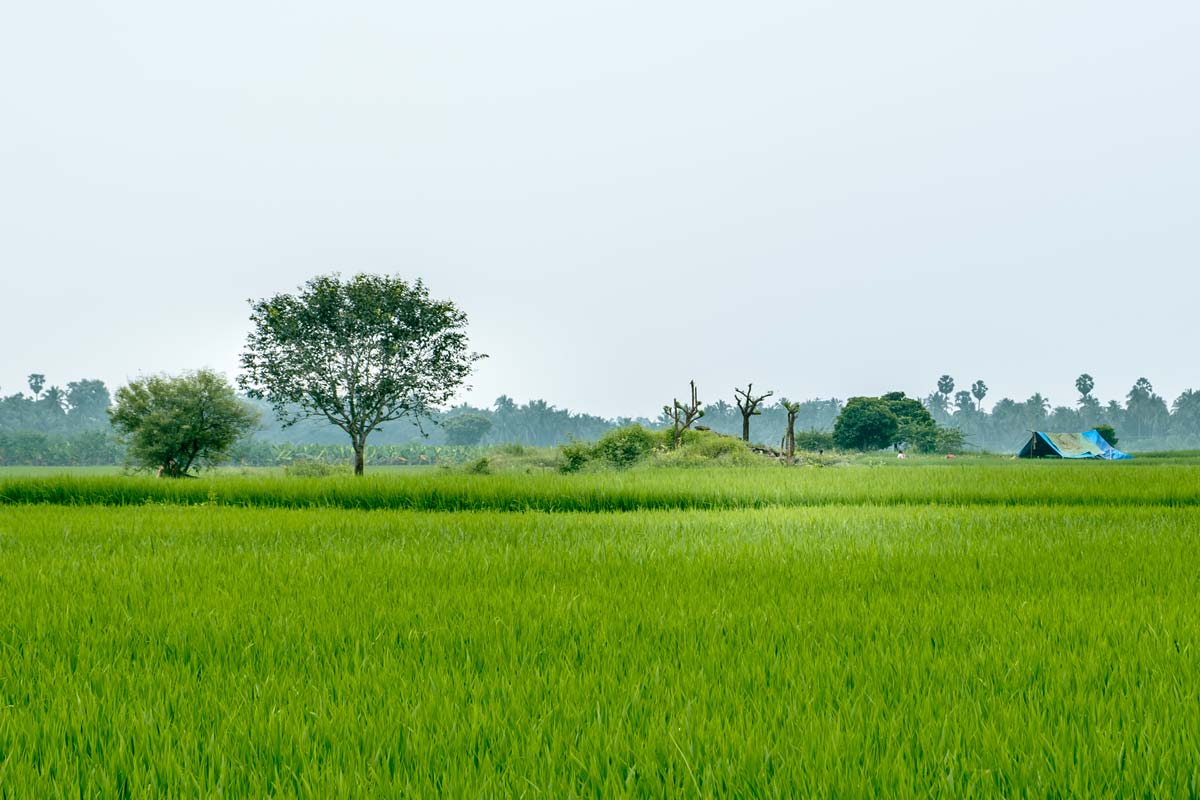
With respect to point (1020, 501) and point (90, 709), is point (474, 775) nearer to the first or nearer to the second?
point (90, 709)

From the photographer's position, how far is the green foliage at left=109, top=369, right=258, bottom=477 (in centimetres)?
2716

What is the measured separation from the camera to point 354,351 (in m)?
30.8

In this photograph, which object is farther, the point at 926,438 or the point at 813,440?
the point at 813,440

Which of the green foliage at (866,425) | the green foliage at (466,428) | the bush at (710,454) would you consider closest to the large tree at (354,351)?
the bush at (710,454)

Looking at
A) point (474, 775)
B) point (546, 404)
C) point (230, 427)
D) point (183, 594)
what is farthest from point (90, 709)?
point (546, 404)

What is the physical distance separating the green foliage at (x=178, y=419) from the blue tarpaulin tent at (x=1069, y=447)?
49209 mm

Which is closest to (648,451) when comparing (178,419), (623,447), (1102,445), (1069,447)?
(623,447)

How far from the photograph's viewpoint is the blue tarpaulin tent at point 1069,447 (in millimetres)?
46438

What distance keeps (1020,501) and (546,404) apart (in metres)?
120

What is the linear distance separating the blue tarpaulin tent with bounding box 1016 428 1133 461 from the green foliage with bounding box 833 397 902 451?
10.2 m

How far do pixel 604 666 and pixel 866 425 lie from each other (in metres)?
58.8

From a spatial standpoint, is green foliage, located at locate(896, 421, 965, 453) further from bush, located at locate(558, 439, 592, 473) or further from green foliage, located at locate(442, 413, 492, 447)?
green foliage, located at locate(442, 413, 492, 447)

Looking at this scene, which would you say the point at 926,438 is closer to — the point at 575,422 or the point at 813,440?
the point at 813,440

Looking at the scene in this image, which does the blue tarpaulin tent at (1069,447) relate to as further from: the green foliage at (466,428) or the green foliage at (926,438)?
the green foliage at (466,428)
